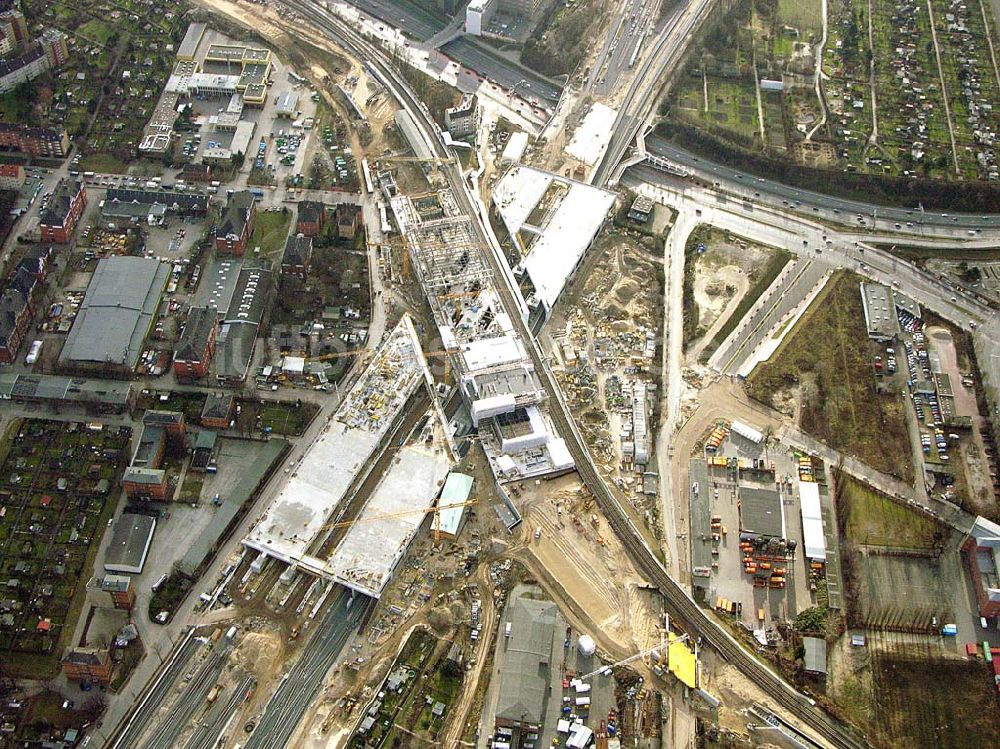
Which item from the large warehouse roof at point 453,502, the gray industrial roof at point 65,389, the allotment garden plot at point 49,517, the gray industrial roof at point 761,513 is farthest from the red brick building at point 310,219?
the gray industrial roof at point 761,513

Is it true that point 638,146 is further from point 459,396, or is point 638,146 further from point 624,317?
point 459,396

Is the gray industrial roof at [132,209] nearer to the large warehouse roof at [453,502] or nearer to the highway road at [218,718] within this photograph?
the large warehouse roof at [453,502]

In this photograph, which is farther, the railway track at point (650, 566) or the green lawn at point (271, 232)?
the green lawn at point (271, 232)

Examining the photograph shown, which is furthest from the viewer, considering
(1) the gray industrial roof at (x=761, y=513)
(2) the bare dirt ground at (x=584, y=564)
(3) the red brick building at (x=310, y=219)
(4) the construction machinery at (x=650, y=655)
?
(3) the red brick building at (x=310, y=219)

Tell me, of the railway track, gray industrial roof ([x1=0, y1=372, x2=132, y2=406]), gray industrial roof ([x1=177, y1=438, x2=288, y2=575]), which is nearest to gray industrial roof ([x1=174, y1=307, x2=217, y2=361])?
gray industrial roof ([x1=0, y1=372, x2=132, y2=406])

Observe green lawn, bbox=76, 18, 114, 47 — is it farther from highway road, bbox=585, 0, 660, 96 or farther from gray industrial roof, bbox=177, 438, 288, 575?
gray industrial roof, bbox=177, 438, 288, 575
